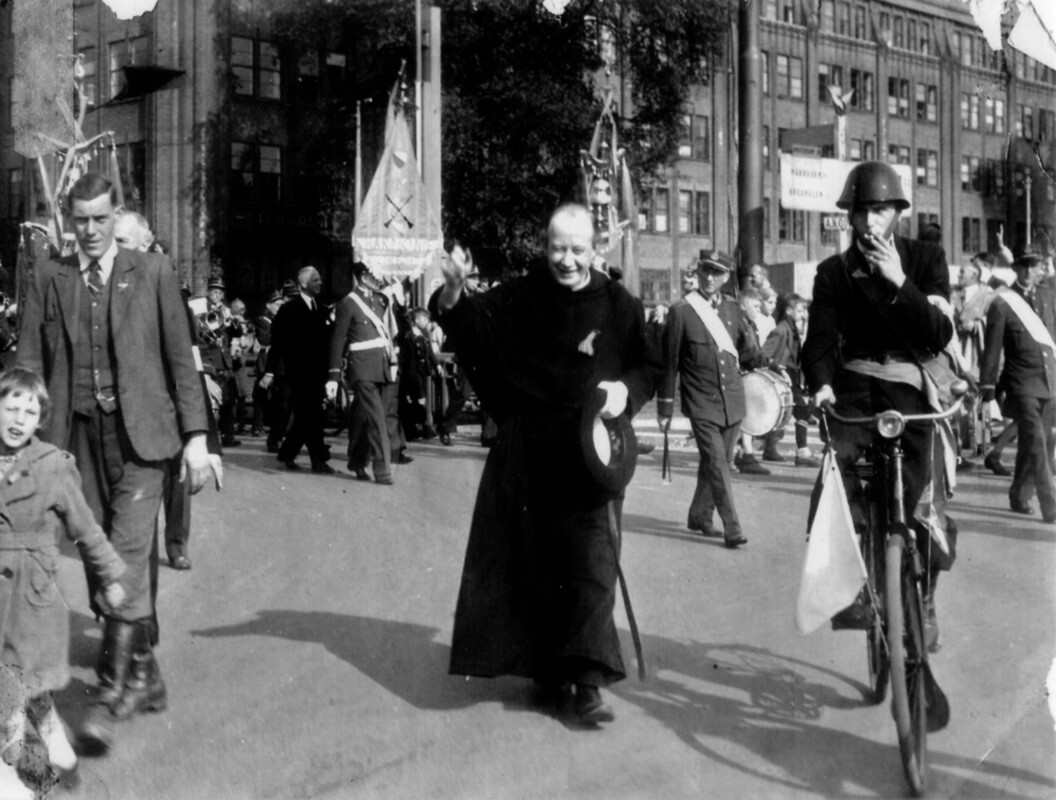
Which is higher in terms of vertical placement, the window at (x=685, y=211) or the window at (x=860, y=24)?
the window at (x=685, y=211)

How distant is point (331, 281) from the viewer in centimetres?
3055

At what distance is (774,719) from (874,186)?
206cm

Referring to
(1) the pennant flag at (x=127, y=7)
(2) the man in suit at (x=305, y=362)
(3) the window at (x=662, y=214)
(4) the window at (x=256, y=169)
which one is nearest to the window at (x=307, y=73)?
(4) the window at (x=256, y=169)

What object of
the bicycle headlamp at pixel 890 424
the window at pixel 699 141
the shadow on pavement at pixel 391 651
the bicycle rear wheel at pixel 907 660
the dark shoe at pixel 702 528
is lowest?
the shadow on pavement at pixel 391 651

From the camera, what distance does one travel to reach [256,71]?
1444cm

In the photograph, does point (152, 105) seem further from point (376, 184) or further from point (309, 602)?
point (376, 184)

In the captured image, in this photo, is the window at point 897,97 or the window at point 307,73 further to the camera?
the window at point 307,73

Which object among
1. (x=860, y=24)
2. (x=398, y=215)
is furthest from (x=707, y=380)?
(x=860, y=24)

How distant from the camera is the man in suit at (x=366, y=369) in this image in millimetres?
13336

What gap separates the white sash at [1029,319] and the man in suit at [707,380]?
2169 millimetres

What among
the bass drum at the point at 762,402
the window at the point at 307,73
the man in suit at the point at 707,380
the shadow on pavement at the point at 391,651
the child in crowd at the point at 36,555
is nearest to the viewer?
the child in crowd at the point at 36,555

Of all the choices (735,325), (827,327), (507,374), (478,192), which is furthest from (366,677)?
(478,192)

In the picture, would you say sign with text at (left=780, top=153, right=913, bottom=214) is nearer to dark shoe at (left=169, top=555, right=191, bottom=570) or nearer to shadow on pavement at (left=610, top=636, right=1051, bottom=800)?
dark shoe at (left=169, top=555, right=191, bottom=570)

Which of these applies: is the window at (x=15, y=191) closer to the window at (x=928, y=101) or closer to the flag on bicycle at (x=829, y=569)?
the flag on bicycle at (x=829, y=569)
